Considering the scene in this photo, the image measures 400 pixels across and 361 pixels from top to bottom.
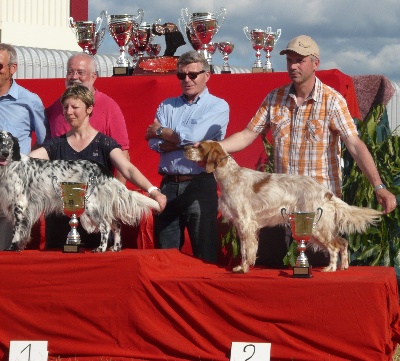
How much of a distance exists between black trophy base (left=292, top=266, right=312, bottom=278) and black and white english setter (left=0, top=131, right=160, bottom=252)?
897mm

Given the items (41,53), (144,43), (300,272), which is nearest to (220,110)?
(300,272)

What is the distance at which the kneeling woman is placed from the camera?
5.64 metres

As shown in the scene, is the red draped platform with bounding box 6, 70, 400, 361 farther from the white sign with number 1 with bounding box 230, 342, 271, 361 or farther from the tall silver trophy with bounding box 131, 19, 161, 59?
the tall silver trophy with bounding box 131, 19, 161, 59

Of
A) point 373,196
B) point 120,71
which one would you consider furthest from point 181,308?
point 120,71

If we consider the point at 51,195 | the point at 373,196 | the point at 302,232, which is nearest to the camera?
the point at 302,232

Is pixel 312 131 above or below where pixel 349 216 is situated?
above

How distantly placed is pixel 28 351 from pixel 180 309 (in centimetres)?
79

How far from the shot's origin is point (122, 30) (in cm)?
804

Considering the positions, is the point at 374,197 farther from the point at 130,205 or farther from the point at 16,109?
the point at 16,109

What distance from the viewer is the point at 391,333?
5.05 metres

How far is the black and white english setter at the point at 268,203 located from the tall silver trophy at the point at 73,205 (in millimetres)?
582

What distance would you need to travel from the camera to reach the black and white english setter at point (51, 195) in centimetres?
554

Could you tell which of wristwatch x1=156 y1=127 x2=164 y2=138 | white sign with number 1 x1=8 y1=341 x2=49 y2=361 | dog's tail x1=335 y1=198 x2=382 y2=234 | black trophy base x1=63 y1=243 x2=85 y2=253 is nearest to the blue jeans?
wristwatch x1=156 y1=127 x2=164 y2=138

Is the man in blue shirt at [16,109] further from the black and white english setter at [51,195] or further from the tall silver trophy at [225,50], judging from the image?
the tall silver trophy at [225,50]
